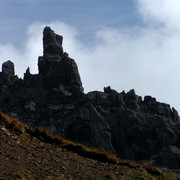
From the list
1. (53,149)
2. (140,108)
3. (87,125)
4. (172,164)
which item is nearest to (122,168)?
(53,149)

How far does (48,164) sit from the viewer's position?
19406mm

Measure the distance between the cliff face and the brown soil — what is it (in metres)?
125

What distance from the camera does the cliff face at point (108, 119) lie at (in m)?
159

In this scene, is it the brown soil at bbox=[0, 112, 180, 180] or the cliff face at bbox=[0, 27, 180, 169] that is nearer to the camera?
the brown soil at bbox=[0, 112, 180, 180]

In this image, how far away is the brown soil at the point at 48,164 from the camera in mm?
17656

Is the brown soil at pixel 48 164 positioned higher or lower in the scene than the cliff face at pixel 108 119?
lower

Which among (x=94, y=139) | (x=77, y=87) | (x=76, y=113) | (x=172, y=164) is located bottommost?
(x=172, y=164)

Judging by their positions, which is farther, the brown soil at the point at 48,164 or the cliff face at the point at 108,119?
the cliff face at the point at 108,119

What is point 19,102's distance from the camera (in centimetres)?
19162

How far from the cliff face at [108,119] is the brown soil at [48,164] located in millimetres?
125367

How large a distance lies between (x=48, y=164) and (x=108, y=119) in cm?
15017

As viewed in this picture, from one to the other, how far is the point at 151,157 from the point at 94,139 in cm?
2817

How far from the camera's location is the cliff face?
158625 mm

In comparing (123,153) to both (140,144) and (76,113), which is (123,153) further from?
(76,113)
